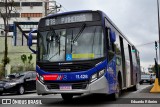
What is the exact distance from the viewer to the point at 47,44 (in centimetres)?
1274

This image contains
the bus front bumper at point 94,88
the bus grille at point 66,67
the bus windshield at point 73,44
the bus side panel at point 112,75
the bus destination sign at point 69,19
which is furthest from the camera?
the bus destination sign at point 69,19

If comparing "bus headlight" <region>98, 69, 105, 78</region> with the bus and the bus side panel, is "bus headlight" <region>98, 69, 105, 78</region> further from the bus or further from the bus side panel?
the bus side panel

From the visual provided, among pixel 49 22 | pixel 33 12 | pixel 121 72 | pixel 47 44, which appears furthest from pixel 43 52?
pixel 33 12

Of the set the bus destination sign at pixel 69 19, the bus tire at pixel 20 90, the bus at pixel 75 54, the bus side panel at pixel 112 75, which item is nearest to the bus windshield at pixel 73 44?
the bus at pixel 75 54

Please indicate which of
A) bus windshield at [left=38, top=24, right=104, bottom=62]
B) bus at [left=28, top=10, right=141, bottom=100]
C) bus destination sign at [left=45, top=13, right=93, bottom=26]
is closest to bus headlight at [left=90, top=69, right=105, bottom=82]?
bus at [left=28, top=10, right=141, bottom=100]

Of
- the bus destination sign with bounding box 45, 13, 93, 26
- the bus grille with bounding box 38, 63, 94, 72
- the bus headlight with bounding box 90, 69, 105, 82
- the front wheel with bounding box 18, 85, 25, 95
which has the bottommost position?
the front wheel with bounding box 18, 85, 25, 95

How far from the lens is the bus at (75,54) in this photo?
11.9 metres

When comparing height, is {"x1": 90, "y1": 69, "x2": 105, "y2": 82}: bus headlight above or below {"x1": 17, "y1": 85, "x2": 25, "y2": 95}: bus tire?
above

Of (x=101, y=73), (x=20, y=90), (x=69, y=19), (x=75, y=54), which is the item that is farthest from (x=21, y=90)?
(x=101, y=73)

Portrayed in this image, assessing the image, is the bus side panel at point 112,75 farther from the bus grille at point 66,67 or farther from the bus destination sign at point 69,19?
the bus destination sign at point 69,19

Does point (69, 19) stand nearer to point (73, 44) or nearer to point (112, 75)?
point (73, 44)

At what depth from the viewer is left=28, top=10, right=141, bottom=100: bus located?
11898 millimetres

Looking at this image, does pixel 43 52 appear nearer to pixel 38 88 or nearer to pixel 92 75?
pixel 38 88

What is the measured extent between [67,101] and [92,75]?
10.2 feet
